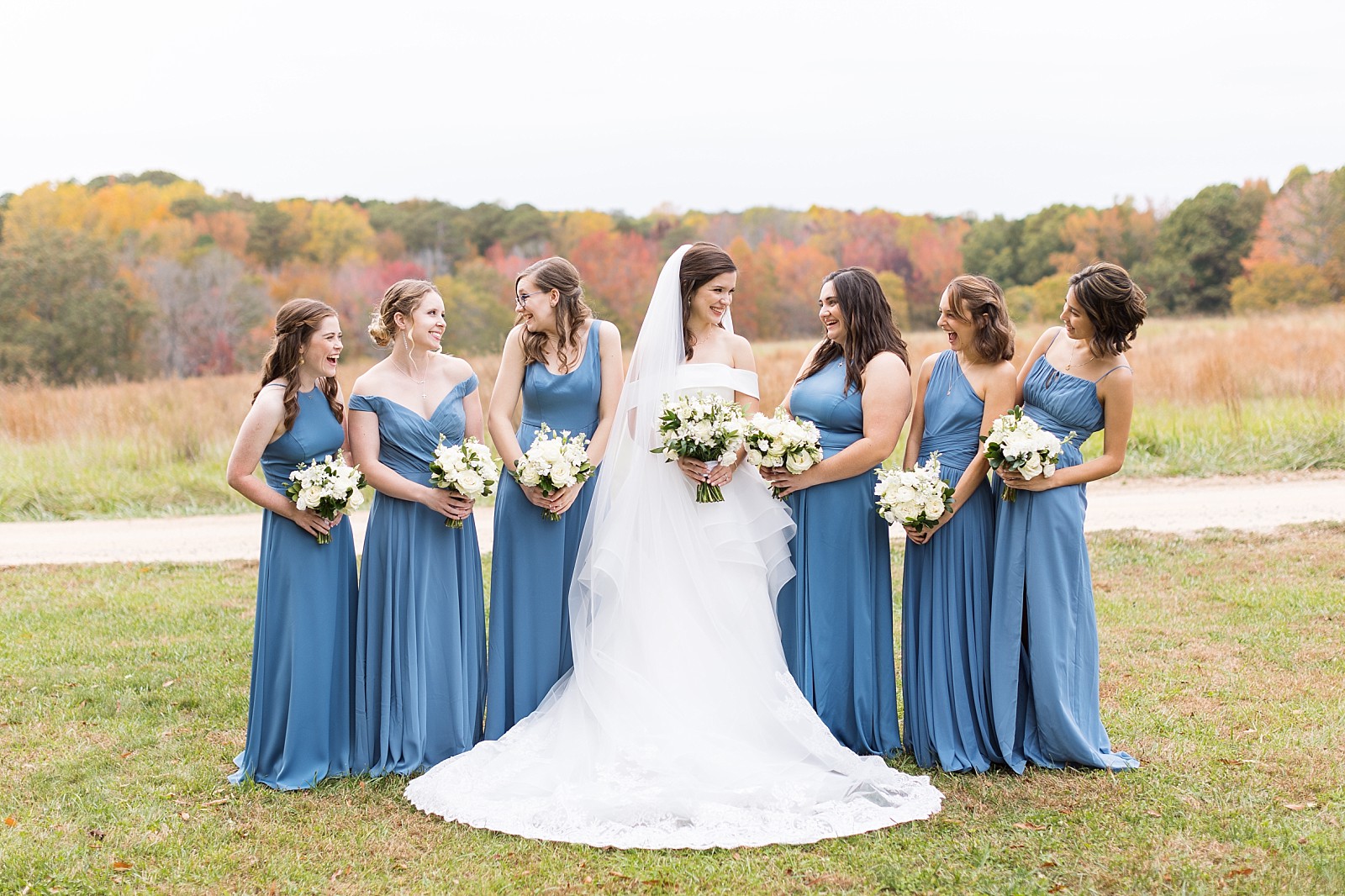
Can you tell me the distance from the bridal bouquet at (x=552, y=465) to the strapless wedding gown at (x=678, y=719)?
0.86 ft

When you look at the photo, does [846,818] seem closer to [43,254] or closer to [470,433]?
[470,433]

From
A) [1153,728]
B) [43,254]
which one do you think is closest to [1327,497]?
[1153,728]

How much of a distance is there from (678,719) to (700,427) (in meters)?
1.41

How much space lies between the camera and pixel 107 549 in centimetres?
1240

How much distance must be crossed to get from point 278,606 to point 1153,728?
15.5 feet

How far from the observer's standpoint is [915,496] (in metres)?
5.40

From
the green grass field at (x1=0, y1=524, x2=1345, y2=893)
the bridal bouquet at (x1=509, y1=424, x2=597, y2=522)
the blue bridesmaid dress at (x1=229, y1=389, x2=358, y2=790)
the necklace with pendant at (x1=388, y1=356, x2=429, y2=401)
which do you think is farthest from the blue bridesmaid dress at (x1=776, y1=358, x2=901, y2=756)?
the blue bridesmaid dress at (x1=229, y1=389, x2=358, y2=790)

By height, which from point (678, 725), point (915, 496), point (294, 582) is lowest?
point (678, 725)

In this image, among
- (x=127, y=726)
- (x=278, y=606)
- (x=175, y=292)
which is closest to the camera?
(x=278, y=606)

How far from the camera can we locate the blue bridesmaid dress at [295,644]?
5535 mm

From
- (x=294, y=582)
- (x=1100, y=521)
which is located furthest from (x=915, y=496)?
(x=1100, y=521)

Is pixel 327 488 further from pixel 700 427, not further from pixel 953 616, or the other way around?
pixel 953 616

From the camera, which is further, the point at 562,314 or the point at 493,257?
the point at 493,257

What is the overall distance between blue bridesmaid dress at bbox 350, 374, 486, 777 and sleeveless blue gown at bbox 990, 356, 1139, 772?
9.00 ft
